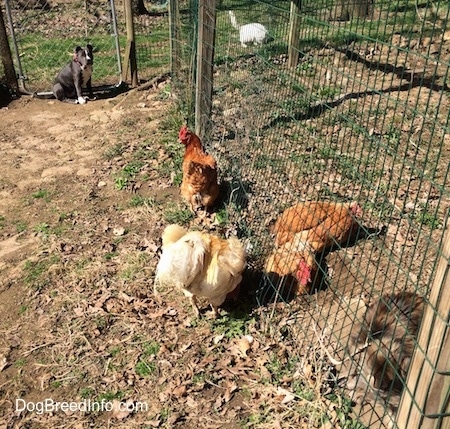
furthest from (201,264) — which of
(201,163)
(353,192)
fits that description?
(353,192)

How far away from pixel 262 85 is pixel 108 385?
4.17 meters

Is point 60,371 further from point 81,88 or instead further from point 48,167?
point 81,88

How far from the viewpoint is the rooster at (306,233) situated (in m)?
3.54

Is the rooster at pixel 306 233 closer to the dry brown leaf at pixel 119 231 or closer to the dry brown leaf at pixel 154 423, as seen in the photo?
the dry brown leaf at pixel 154 423

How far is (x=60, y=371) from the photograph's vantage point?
123 inches

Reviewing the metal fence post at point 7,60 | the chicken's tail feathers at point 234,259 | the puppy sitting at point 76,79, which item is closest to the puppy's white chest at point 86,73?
the puppy sitting at point 76,79

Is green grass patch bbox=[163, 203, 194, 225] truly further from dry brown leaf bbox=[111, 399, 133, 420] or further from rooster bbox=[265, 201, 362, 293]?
dry brown leaf bbox=[111, 399, 133, 420]

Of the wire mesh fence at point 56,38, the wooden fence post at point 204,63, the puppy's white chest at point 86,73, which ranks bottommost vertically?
the wire mesh fence at point 56,38

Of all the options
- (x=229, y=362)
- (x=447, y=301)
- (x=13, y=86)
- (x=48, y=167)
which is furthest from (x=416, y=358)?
(x=13, y=86)

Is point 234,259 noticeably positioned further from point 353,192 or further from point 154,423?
point 353,192

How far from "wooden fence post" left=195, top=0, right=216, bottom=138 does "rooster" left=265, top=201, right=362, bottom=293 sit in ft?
6.51

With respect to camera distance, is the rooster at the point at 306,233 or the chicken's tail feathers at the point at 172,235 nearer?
the chicken's tail feathers at the point at 172,235
